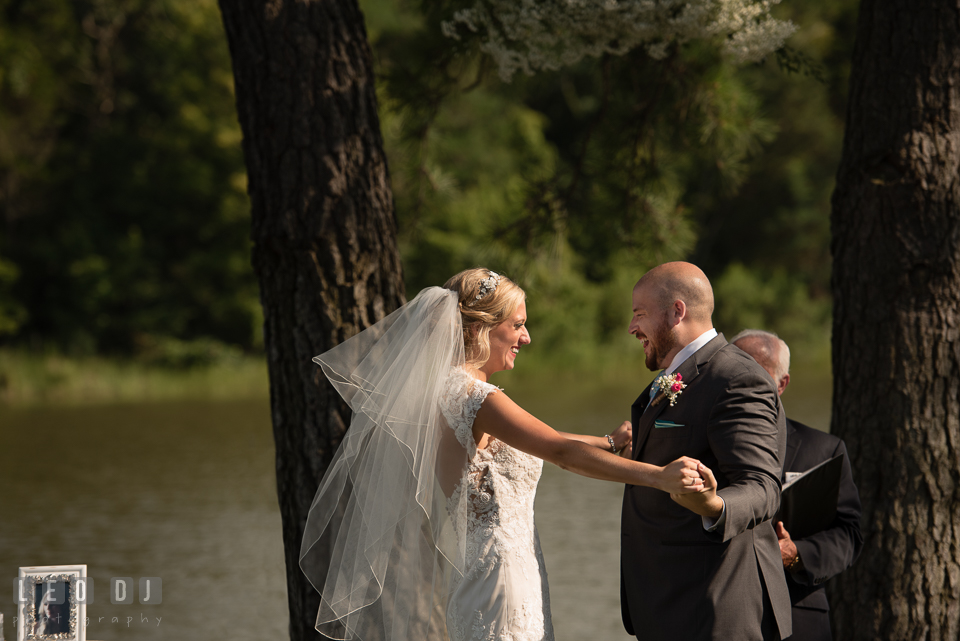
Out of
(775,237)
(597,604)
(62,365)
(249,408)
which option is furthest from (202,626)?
(775,237)

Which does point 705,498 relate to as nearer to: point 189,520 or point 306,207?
point 306,207

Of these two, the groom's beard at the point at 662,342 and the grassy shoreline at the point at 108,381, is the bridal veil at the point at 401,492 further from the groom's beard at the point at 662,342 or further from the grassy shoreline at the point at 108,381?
the grassy shoreline at the point at 108,381

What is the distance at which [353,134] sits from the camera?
3.79 metres

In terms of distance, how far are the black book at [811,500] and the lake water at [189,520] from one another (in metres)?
3.61

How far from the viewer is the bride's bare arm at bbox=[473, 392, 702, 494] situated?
2.49 metres

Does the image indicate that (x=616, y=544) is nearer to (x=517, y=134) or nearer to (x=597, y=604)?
(x=597, y=604)

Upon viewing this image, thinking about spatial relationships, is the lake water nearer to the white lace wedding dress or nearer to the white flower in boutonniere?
the white lace wedding dress

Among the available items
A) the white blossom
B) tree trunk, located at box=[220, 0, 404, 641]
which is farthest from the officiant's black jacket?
the white blossom

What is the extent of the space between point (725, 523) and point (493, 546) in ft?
3.20

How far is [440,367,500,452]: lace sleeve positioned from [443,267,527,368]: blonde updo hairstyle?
160 millimetres

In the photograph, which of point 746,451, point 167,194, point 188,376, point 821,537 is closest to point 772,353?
point 821,537

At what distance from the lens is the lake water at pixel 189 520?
7.30 m

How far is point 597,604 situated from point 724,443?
5129 mm

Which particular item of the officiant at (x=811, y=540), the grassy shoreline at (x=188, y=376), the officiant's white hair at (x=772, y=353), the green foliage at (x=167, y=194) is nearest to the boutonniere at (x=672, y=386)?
the officiant at (x=811, y=540)
